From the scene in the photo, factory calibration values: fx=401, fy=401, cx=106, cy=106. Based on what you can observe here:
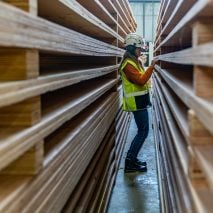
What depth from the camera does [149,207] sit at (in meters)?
4.32

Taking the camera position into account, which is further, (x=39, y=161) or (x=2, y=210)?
(x=39, y=161)

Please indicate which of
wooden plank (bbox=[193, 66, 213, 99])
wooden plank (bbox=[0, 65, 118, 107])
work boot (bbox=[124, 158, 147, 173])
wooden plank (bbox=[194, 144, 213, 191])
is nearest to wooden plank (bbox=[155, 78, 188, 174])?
wooden plank (bbox=[194, 144, 213, 191])

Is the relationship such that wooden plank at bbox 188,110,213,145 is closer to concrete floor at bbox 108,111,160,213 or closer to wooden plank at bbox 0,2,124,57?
wooden plank at bbox 0,2,124,57

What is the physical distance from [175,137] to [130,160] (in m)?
3.08

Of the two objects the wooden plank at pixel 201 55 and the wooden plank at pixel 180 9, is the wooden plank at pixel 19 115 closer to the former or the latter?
the wooden plank at pixel 201 55

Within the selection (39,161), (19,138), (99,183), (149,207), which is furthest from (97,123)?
(19,138)

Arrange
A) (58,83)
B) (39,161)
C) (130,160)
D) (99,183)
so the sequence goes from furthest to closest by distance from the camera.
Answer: (130,160) → (99,183) → (58,83) → (39,161)

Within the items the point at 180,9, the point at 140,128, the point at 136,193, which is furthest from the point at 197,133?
the point at 140,128

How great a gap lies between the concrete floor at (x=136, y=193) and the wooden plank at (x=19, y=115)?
296 cm

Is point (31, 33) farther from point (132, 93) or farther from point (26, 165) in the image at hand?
point (132, 93)

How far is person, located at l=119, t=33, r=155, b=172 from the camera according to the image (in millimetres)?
5289

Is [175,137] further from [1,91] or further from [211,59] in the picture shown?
[1,91]

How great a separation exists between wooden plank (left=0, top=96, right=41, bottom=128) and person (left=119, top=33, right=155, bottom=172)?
12.8 feet

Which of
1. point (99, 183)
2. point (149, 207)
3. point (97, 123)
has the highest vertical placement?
point (97, 123)
